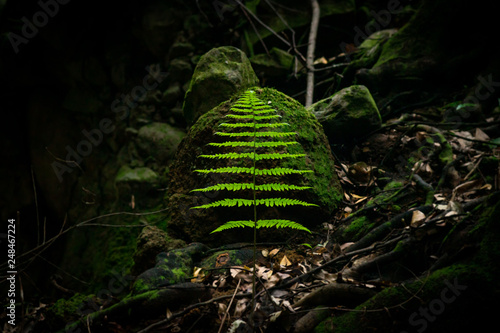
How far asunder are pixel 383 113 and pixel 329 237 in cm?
251

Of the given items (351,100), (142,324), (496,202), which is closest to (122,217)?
(142,324)

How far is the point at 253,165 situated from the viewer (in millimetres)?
2279

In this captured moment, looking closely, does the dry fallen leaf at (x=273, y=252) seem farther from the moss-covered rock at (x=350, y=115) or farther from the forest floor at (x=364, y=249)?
the moss-covered rock at (x=350, y=115)

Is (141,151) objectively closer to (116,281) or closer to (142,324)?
(116,281)

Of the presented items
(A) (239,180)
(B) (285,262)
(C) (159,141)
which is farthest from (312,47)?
(B) (285,262)

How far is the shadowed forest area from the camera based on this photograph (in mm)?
1753

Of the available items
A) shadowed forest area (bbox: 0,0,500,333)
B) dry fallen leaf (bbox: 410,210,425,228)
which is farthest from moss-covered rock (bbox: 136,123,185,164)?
dry fallen leaf (bbox: 410,210,425,228)
